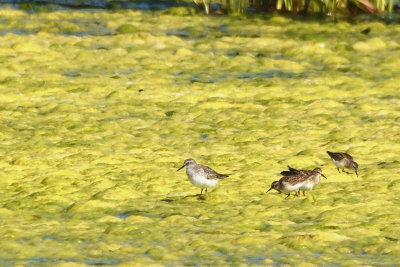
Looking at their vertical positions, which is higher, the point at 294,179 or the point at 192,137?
the point at 294,179

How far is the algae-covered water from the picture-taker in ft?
24.5

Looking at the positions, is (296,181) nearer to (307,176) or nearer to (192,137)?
(307,176)

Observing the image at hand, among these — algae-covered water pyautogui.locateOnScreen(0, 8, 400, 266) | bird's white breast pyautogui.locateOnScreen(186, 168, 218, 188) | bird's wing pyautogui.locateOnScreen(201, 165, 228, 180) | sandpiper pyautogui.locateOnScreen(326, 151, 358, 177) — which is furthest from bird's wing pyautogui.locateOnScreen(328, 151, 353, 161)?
bird's white breast pyautogui.locateOnScreen(186, 168, 218, 188)

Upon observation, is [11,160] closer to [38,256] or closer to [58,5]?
[38,256]

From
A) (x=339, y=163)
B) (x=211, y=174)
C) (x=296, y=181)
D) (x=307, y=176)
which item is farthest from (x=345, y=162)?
(x=211, y=174)

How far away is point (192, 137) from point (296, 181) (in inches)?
96.2

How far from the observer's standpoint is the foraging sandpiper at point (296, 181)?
8415 mm

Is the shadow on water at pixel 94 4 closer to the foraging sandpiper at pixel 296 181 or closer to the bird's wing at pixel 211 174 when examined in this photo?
the bird's wing at pixel 211 174

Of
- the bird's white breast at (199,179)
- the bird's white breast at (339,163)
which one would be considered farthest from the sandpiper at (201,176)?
the bird's white breast at (339,163)

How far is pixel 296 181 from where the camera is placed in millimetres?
8406

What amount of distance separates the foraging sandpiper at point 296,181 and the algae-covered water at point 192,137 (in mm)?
141

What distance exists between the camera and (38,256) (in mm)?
7125

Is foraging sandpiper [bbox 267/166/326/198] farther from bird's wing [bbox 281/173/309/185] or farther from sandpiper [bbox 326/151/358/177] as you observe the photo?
sandpiper [bbox 326/151/358/177]

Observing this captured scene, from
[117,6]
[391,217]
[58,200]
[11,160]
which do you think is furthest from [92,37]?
[391,217]
